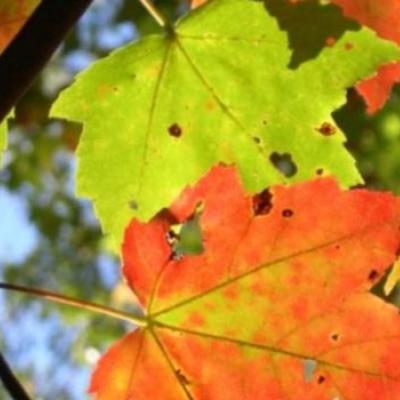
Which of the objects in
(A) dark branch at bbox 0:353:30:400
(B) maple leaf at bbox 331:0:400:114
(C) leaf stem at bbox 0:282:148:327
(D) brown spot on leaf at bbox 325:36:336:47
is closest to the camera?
(A) dark branch at bbox 0:353:30:400

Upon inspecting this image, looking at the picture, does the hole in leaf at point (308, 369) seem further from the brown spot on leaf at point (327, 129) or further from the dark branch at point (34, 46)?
the dark branch at point (34, 46)

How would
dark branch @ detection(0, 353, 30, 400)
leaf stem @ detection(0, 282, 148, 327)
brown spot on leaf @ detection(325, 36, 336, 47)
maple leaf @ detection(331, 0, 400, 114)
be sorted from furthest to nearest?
maple leaf @ detection(331, 0, 400, 114)
brown spot on leaf @ detection(325, 36, 336, 47)
leaf stem @ detection(0, 282, 148, 327)
dark branch @ detection(0, 353, 30, 400)

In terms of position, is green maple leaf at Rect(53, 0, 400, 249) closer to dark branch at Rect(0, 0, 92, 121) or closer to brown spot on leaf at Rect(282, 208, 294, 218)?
brown spot on leaf at Rect(282, 208, 294, 218)

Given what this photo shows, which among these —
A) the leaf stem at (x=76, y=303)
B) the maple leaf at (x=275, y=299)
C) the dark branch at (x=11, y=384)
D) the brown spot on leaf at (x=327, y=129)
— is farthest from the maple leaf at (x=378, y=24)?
the dark branch at (x=11, y=384)

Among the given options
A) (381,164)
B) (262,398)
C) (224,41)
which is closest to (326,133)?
(224,41)

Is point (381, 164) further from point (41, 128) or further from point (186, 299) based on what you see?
point (186, 299)

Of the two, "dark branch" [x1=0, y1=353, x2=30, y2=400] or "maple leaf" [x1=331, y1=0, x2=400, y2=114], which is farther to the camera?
"maple leaf" [x1=331, y1=0, x2=400, y2=114]

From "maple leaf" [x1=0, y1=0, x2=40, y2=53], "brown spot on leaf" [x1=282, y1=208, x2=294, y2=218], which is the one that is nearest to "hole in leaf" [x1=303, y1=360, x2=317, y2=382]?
"brown spot on leaf" [x1=282, y1=208, x2=294, y2=218]
